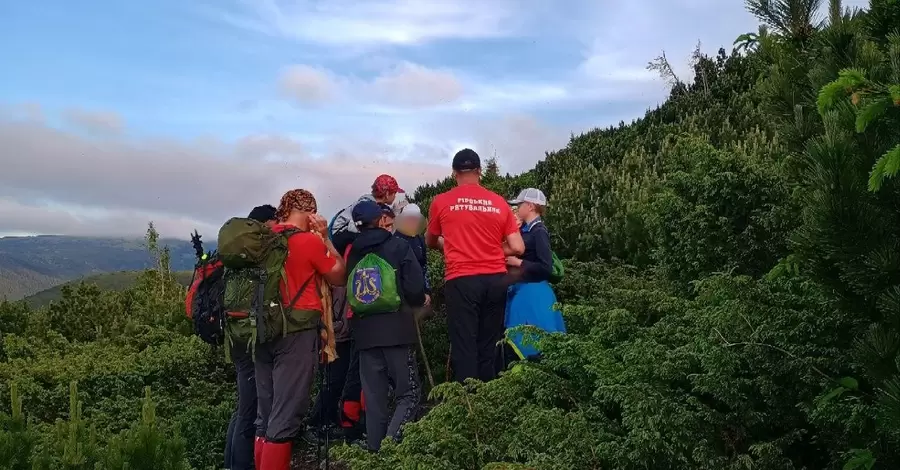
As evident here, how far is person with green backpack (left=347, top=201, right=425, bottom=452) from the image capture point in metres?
4.83

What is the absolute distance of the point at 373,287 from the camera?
4809mm

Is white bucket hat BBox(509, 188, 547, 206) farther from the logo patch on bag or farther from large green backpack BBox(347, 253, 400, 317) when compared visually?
the logo patch on bag

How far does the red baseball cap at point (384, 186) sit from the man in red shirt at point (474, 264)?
0.44 metres

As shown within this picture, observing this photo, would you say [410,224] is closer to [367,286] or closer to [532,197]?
[367,286]

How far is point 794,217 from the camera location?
15.0 feet

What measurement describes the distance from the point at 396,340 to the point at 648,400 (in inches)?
92.5

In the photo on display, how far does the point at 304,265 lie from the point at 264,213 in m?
0.85

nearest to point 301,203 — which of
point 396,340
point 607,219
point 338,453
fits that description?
point 396,340

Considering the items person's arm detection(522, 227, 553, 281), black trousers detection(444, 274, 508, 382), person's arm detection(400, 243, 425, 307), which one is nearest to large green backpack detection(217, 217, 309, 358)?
person's arm detection(400, 243, 425, 307)

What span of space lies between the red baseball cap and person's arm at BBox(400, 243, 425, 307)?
79 cm

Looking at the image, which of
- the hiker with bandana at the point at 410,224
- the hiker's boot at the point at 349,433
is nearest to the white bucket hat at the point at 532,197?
the hiker with bandana at the point at 410,224

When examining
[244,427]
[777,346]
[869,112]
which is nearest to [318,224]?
[244,427]

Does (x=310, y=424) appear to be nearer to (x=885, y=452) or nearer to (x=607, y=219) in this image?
(x=607, y=219)

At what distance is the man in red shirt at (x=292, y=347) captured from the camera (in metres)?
4.72
